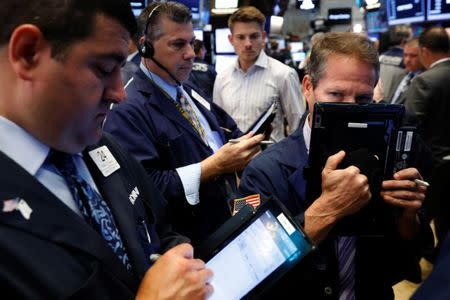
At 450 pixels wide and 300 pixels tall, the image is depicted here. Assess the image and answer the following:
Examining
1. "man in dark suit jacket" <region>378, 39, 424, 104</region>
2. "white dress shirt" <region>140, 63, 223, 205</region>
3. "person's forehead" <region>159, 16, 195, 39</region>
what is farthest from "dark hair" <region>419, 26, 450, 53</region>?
"person's forehead" <region>159, 16, 195, 39</region>

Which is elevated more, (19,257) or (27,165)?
(27,165)

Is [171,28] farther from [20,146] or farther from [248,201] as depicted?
[20,146]

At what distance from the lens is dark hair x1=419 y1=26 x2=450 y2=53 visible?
13.3ft

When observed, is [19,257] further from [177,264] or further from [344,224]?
[344,224]

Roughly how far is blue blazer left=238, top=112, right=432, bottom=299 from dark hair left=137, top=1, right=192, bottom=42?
3.82 feet

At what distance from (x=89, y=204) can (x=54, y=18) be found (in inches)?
17.1

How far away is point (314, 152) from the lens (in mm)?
1319

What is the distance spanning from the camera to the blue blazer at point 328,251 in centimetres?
141

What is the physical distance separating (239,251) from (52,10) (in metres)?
0.72

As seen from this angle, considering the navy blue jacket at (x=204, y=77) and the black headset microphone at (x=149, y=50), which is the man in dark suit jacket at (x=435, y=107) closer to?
the navy blue jacket at (x=204, y=77)

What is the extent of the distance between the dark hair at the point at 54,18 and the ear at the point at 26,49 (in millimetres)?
16

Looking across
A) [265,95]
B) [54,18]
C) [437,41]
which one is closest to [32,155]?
[54,18]

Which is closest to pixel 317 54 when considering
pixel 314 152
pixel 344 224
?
pixel 314 152

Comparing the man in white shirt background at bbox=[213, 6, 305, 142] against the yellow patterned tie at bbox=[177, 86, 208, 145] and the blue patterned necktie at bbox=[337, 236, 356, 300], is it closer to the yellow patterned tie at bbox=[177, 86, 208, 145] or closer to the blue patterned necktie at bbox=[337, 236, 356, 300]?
the yellow patterned tie at bbox=[177, 86, 208, 145]
